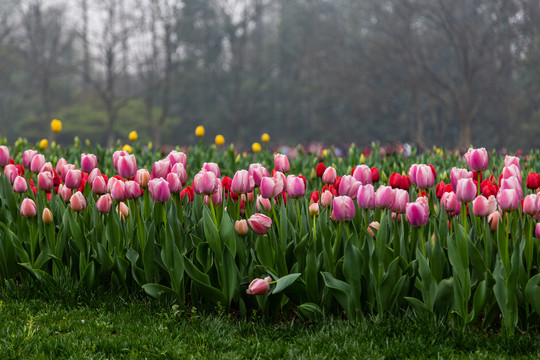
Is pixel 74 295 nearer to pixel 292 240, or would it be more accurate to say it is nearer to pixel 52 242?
pixel 52 242

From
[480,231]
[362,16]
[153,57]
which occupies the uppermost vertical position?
[362,16]

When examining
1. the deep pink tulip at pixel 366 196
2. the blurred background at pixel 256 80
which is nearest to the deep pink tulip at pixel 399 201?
the deep pink tulip at pixel 366 196

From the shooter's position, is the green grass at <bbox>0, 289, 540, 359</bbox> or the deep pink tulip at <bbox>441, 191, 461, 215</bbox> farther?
the deep pink tulip at <bbox>441, 191, 461, 215</bbox>

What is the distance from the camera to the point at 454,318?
3.11 meters

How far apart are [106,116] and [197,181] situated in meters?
35.4

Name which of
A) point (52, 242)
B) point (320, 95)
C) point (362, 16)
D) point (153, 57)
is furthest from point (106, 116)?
point (52, 242)

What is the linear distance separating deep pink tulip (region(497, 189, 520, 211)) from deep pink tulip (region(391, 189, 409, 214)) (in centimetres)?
50

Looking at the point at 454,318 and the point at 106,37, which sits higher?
the point at 106,37

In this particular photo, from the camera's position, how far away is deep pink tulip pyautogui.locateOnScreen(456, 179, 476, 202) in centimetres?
302

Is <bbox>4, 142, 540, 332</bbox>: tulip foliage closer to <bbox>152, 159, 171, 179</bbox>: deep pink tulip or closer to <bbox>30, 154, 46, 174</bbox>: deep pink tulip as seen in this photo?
<bbox>152, 159, 171, 179</bbox>: deep pink tulip

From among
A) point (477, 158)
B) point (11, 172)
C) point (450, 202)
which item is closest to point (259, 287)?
point (450, 202)

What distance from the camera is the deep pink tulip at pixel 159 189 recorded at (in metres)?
3.39

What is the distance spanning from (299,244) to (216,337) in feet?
2.29

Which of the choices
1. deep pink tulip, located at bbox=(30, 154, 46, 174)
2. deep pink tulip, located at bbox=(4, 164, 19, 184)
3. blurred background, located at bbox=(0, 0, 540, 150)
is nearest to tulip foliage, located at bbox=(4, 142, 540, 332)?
deep pink tulip, located at bbox=(30, 154, 46, 174)
